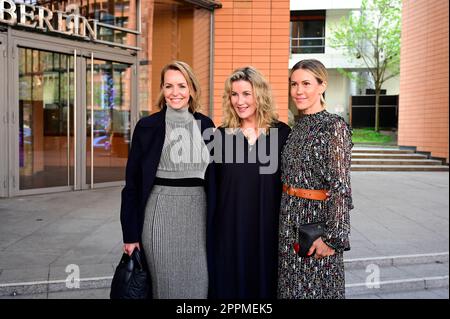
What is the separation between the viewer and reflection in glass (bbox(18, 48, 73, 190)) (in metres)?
8.77

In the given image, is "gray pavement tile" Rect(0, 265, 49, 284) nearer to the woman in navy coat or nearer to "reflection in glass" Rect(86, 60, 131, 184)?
the woman in navy coat

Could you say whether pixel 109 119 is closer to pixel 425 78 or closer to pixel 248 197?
pixel 248 197

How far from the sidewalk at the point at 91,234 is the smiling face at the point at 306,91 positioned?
2.74m

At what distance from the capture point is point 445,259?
5375 mm

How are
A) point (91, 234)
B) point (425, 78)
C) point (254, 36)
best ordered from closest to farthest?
point (91, 234) < point (254, 36) < point (425, 78)

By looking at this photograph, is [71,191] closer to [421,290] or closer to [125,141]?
[125,141]

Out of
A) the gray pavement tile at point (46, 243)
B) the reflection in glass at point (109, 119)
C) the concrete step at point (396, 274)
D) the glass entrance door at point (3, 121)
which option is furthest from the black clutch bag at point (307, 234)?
the reflection in glass at point (109, 119)

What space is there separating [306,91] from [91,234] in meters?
4.19

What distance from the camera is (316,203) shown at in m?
2.49

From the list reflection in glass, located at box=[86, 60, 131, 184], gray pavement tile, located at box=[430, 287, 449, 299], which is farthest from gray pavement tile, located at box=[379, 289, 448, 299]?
reflection in glass, located at box=[86, 60, 131, 184]

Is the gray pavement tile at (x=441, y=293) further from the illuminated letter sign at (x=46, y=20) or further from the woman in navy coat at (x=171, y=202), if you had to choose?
the illuminated letter sign at (x=46, y=20)

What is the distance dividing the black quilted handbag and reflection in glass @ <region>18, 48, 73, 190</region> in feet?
22.6

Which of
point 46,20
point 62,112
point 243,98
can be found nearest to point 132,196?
point 243,98

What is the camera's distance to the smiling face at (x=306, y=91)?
2.57m
